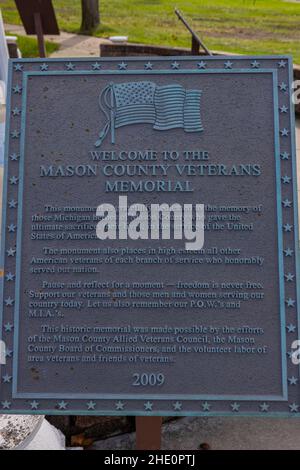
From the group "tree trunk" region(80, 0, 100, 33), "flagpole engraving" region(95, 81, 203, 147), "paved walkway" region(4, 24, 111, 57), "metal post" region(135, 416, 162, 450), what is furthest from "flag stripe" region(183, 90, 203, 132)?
"tree trunk" region(80, 0, 100, 33)

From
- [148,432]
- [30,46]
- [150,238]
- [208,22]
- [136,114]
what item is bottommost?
[148,432]

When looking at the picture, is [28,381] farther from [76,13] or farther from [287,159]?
[76,13]

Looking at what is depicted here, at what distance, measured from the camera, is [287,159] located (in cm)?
272

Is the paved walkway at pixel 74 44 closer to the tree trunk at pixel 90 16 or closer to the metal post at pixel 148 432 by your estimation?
the tree trunk at pixel 90 16

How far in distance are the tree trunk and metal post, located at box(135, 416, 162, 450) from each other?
1441 cm

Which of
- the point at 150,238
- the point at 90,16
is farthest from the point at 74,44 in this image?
the point at 150,238

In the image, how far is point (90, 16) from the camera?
15.1 meters

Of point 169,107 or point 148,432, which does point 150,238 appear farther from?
point 148,432

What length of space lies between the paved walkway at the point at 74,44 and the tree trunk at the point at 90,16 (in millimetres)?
352

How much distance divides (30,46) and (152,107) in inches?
442

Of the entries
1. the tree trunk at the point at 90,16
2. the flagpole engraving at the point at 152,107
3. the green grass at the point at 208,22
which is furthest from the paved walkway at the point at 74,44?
the flagpole engraving at the point at 152,107

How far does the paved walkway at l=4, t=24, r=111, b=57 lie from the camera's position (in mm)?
12617

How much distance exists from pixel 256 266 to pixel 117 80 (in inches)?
50.3

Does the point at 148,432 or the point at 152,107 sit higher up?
the point at 152,107
